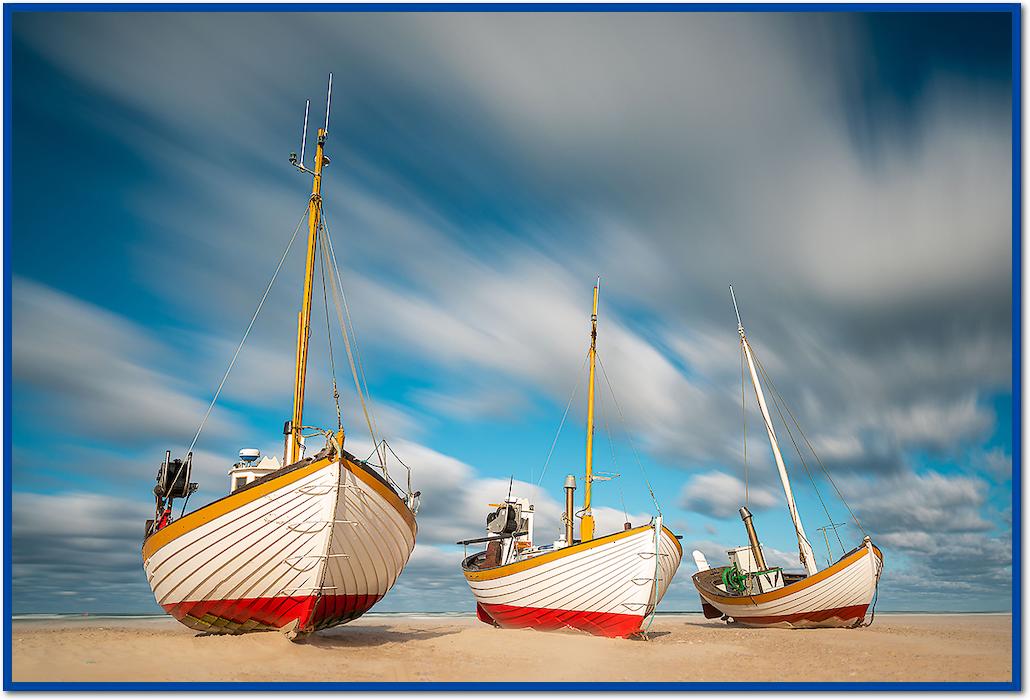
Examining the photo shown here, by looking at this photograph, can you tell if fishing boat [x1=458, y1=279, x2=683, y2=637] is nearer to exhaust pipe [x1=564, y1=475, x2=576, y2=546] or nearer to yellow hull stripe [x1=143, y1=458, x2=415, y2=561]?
exhaust pipe [x1=564, y1=475, x2=576, y2=546]

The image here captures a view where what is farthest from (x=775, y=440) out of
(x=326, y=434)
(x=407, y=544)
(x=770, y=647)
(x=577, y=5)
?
(x=577, y=5)

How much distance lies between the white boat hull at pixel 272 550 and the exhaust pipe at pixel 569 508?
11.0 meters

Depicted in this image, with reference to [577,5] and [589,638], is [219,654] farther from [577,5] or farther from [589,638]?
[577,5]

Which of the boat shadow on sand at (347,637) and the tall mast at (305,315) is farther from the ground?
the tall mast at (305,315)

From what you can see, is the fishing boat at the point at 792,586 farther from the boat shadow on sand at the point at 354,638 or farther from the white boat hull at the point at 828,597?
the boat shadow on sand at the point at 354,638

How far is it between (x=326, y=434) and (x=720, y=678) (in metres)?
9.06

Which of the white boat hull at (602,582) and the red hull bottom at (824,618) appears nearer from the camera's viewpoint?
the white boat hull at (602,582)

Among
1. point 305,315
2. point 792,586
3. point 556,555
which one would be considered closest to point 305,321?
point 305,315

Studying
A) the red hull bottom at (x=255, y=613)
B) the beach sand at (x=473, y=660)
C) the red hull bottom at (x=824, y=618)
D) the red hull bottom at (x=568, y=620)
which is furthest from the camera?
Result: the red hull bottom at (x=824, y=618)

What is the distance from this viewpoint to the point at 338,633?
19578 mm

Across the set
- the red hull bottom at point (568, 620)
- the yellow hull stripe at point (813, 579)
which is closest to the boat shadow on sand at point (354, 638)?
the red hull bottom at point (568, 620)

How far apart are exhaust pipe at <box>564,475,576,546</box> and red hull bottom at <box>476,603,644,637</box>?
118 inches

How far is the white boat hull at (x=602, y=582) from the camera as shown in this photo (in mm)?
20281

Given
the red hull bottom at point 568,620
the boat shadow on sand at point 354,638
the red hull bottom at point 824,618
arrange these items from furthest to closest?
1. the red hull bottom at point 824,618
2. the red hull bottom at point 568,620
3. the boat shadow on sand at point 354,638
